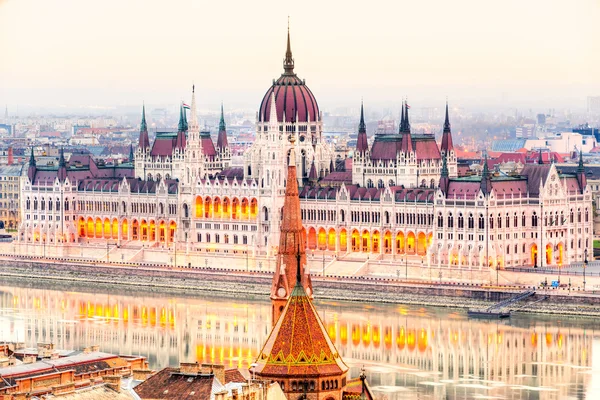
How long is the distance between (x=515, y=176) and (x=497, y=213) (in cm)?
377

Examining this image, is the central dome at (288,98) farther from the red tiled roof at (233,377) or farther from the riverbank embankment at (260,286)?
the red tiled roof at (233,377)

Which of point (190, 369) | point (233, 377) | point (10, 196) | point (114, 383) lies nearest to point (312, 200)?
point (10, 196)

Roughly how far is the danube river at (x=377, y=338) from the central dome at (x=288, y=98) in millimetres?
15331

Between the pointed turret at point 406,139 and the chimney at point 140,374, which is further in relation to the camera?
the pointed turret at point 406,139

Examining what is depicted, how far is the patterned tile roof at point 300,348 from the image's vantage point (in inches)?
1462

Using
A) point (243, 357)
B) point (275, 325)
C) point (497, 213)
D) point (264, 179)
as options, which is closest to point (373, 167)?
point (264, 179)

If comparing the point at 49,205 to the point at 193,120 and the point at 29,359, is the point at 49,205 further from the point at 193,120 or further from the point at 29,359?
the point at 29,359

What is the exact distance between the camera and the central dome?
96188 mm

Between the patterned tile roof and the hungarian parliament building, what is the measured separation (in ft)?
148

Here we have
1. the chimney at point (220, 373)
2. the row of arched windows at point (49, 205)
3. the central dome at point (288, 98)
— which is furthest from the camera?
the row of arched windows at point (49, 205)

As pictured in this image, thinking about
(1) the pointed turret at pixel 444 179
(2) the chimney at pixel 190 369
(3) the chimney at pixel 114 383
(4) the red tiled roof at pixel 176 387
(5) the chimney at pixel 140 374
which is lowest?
(5) the chimney at pixel 140 374

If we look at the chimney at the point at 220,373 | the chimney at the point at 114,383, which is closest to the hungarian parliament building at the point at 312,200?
the chimney at the point at 220,373

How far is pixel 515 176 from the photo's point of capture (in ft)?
285

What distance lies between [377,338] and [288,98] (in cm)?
2975
